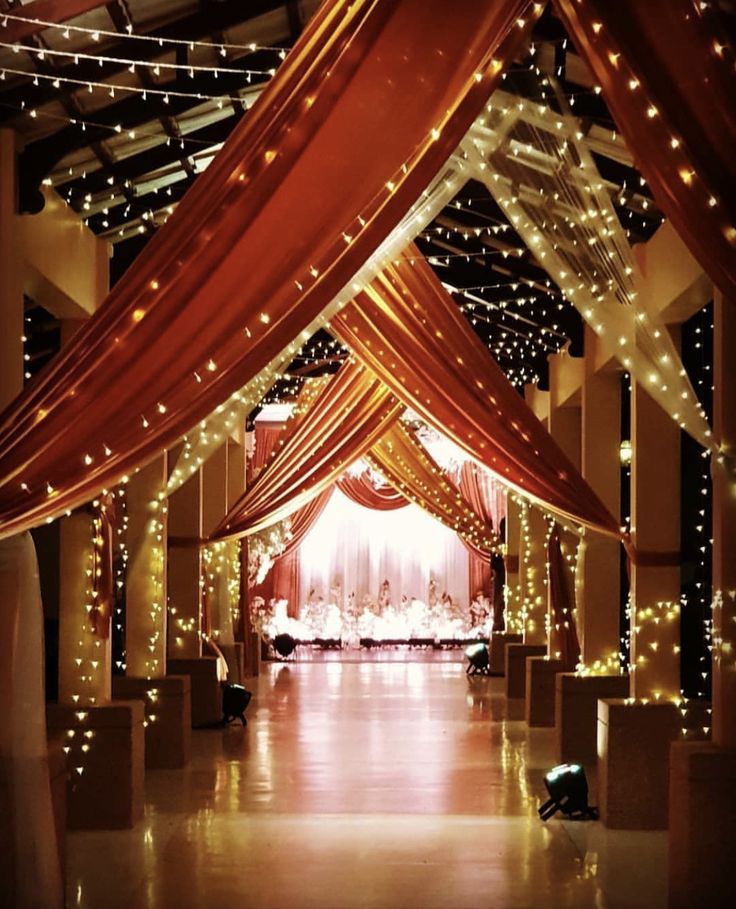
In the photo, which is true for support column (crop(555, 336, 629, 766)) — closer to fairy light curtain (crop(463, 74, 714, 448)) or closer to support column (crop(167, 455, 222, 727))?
support column (crop(167, 455, 222, 727))

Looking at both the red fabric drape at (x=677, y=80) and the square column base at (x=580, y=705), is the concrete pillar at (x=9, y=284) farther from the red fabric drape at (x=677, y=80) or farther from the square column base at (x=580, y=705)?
the square column base at (x=580, y=705)

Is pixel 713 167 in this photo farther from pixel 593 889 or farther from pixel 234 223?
pixel 593 889

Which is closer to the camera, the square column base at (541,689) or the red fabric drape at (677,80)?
the red fabric drape at (677,80)

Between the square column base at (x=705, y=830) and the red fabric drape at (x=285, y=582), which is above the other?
the red fabric drape at (x=285, y=582)

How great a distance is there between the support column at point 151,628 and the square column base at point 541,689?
11.1 ft

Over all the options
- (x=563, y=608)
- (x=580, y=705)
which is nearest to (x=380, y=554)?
(x=563, y=608)

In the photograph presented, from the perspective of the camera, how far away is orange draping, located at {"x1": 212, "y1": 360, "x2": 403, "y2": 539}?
10.6 m

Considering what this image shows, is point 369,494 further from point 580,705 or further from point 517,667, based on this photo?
point 580,705

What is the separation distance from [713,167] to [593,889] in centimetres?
358

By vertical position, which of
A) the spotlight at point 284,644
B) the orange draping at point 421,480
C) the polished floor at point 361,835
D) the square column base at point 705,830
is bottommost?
the polished floor at point 361,835

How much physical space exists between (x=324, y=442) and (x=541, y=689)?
3067mm

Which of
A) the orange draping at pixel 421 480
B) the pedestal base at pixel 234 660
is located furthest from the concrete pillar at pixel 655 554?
the pedestal base at pixel 234 660

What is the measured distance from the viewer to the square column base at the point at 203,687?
12094mm

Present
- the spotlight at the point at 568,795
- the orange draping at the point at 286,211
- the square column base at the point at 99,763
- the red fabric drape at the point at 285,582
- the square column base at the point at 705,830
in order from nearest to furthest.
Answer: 1. the orange draping at the point at 286,211
2. the square column base at the point at 705,830
3. the square column base at the point at 99,763
4. the spotlight at the point at 568,795
5. the red fabric drape at the point at 285,582
